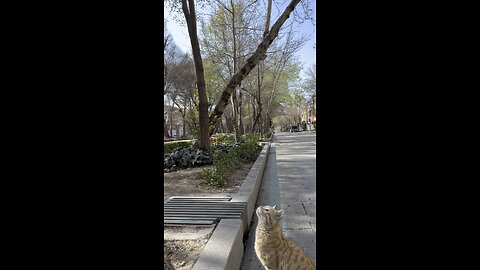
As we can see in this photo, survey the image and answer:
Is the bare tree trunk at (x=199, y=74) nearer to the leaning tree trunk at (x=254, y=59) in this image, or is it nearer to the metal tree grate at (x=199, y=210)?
the leaning tree trunk at (x=254, y=59)

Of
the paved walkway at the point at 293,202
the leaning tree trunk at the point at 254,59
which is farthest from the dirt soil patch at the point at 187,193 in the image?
the leaning tree trunk at the point at 254,59

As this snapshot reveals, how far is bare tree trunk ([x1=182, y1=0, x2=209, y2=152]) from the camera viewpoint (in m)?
7.81

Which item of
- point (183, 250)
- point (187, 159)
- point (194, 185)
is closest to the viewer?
point (183, 250)

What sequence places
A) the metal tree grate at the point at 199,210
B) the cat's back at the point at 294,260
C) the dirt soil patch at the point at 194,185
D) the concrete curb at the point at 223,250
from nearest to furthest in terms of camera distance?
1. the cat's back at the point at 294,260
2. the concrete curb at the point at 223,250
3. the metal tree grate at the point at 199,210
4. the dirt soil patch at the point at 194,185

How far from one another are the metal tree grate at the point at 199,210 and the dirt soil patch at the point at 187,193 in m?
0.19

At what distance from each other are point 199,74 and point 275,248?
6840 mm

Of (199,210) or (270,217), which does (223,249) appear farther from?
(199,210)

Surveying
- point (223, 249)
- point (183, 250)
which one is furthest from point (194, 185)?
point (223, 249)

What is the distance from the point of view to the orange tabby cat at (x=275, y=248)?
2.02 metres

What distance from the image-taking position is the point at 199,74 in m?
8.30
